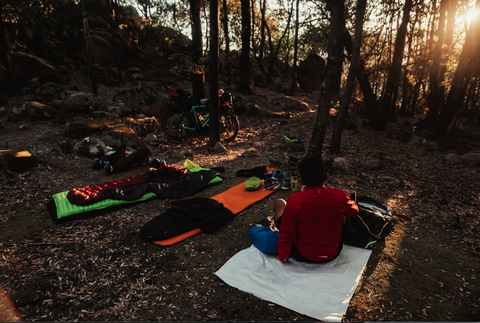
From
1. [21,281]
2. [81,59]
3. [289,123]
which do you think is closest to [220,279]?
[21,281]

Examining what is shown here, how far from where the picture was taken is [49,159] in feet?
18.4

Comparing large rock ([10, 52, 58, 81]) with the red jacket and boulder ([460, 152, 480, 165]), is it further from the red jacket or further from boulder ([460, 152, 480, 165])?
boulder ([460, 152, 480, 165])

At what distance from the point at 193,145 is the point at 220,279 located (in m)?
5.33

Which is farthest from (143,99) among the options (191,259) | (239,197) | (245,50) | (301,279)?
(301,279)

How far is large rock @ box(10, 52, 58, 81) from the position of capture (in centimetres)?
1088

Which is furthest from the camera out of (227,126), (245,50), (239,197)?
(245,50)

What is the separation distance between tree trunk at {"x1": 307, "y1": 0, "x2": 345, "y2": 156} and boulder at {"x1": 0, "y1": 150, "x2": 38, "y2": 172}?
607 centimetres

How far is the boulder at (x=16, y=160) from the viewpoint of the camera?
4777 millimetres

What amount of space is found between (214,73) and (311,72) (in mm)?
18106

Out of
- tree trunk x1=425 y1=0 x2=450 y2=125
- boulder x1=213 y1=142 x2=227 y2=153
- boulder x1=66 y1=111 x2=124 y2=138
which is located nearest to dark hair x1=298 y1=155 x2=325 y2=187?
boulder x1=213 y1=142 x2=227 y2=153

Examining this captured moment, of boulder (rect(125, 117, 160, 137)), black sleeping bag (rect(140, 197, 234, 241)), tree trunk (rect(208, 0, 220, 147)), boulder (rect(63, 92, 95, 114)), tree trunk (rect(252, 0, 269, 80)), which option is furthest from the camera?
tree trunk (rect(252, 0, 269, 80))

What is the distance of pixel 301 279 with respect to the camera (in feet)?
8.11

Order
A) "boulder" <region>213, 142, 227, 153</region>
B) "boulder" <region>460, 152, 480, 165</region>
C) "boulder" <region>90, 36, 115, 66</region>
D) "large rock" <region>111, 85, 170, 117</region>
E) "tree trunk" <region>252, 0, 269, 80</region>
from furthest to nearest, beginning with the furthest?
"tree trunk" <region>252, 0, 269, 80</region> < "boulder" <region>90, 36, 115, 66</region> < "large rock" <region>111, 85, 170, 117</region> < "boulder" <region>213, 142, 227, 153</region> < "boulder" <region>460, 152, 480, 165</region>

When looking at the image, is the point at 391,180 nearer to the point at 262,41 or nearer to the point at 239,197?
the point at 239,197
